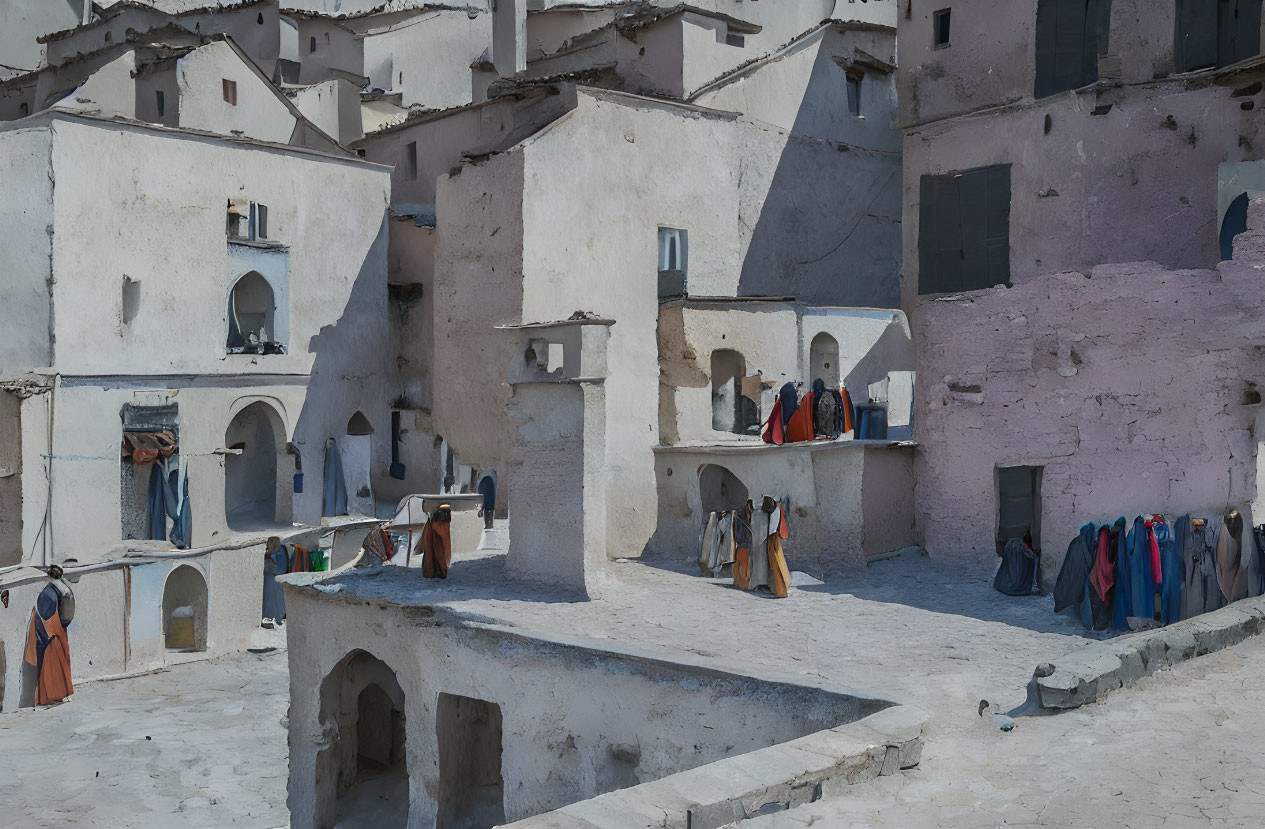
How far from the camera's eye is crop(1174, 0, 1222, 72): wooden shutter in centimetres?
1566

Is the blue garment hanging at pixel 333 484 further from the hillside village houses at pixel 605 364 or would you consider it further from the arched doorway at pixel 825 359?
the arched doorway at pixel 825 359

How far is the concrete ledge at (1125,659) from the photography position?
8336 mm

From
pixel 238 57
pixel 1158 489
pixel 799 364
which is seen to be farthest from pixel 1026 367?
pixel 238 57

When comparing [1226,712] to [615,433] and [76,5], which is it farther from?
[76,5]

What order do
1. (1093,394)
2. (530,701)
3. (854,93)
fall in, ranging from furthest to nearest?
(854,93) → (1093,394) → (530,701)

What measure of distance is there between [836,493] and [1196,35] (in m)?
7.45

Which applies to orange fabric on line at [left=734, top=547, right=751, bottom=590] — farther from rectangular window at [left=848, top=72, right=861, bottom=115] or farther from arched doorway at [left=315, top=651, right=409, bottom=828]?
rectangular window at [left=848, top=72, right=861, bottom=115]

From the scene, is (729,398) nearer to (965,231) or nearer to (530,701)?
(965,231)

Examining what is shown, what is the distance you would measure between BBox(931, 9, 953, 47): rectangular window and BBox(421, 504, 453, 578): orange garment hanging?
32.8 ft

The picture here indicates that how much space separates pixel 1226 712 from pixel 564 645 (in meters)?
5.40

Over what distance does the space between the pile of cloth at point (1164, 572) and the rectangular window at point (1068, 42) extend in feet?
22.7

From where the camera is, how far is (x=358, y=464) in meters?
22.4

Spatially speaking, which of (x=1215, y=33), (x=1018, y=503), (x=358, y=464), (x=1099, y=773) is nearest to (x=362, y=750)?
(x=358, y=464)

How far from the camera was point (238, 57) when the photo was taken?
76.4ft
